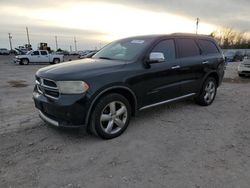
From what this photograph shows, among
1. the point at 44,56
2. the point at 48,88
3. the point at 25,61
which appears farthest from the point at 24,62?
the point at 48,88

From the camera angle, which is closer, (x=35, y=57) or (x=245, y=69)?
(x=245, y=69)

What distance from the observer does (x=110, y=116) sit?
414 cm

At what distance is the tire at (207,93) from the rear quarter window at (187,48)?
855 mm

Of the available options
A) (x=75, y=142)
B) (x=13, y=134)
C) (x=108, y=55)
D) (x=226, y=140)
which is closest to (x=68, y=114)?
(x=75, y=142)

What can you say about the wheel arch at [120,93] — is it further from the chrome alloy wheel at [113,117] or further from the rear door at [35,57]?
the rear door at [35,57]

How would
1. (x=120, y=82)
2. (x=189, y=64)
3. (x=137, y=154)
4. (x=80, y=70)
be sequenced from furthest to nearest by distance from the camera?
(x=189, y=64) < (x=120, y=82) < (x=80, y=70) < (x=137, y=154)

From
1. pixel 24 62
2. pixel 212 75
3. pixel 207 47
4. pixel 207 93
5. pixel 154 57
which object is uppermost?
pixel 207 47

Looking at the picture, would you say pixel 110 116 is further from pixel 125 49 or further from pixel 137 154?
pixel 125 49

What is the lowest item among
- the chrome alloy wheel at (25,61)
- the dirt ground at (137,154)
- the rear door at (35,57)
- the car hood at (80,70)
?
the dirt ground at (137,154)

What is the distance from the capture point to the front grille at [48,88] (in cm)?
386

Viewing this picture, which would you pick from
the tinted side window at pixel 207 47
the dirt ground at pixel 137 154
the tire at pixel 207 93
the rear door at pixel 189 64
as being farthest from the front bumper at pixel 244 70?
the dirt ground at pixel 137 154

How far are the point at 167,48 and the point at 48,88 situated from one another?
2.56 meters

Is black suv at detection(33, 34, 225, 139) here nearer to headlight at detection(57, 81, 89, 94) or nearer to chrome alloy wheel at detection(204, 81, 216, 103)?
headlight at detection(57, 81, 89, 94)

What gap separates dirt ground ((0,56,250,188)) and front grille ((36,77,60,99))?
0.79 metres
